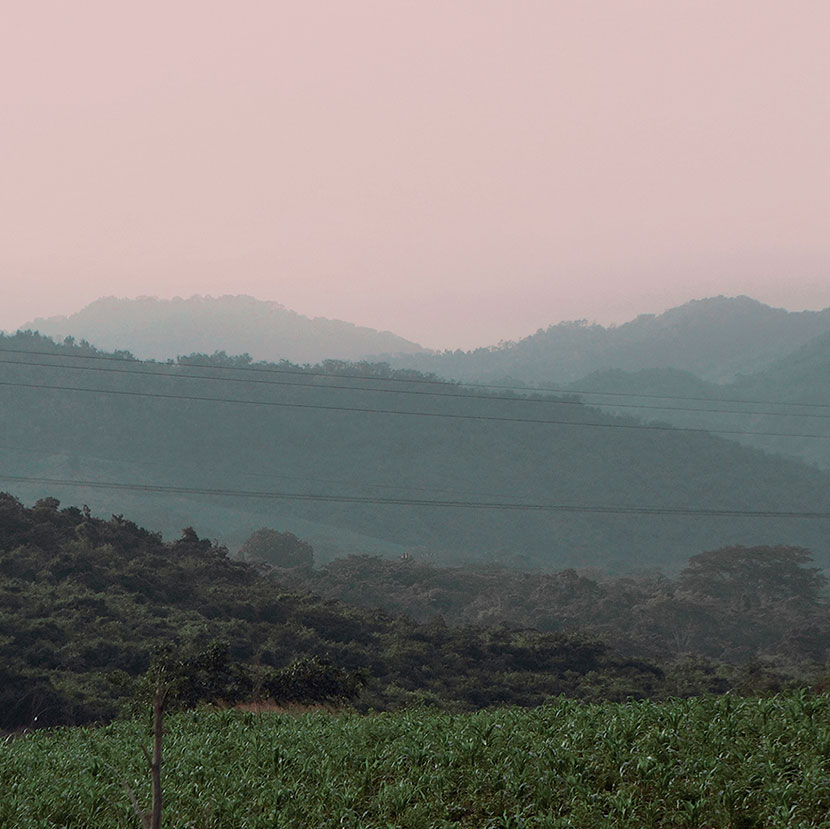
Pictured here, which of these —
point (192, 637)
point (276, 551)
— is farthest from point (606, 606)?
point (192, 637)

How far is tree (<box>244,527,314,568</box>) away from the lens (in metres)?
107

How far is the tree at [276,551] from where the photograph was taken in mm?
107125

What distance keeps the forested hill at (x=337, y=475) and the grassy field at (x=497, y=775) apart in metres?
157

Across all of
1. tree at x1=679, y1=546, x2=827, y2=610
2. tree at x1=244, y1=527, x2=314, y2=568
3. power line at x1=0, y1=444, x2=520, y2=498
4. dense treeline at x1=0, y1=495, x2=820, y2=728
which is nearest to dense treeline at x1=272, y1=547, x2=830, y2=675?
tree at x1=679, y1=546, x2=827, y2=610

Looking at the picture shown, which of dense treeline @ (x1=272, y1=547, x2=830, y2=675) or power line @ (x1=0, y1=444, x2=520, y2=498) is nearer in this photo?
dense treeline @ (x1=272, y1=547, x2=830, y2=675)

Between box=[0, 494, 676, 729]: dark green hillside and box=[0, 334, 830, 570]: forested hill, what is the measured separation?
A: 11745 cm

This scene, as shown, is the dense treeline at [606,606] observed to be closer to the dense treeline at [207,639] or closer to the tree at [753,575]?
the tree at [753,575]

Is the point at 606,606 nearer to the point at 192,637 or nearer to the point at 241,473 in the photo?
the point at 192,637

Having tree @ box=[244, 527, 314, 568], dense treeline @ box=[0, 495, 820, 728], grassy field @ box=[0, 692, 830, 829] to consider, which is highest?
grassy field @ box=[0, 692, 830, 829]

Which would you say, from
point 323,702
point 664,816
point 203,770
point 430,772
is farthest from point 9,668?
point 664,816

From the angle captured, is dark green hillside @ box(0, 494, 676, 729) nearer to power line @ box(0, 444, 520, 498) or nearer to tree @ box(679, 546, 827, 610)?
tree @ box(679, 546, 827, 610)

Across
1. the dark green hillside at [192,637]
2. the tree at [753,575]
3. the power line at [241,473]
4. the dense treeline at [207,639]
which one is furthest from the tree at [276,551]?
the power line at [241,473]

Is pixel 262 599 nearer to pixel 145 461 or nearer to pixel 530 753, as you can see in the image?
pixel 530 753

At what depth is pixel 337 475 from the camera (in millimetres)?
191500
